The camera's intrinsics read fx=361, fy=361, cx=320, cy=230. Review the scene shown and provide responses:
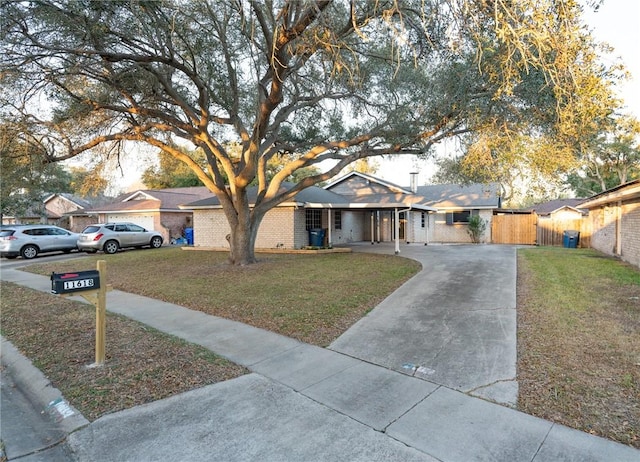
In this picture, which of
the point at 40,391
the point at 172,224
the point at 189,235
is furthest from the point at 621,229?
the point at 172,224

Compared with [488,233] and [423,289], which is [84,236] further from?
[488,233]

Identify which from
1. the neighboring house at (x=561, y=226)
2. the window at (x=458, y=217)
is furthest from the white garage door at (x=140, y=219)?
the neighboring house at (x=561, y=226)

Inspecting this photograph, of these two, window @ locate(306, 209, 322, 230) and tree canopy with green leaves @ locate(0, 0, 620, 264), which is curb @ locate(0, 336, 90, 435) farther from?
window @ locate(306, 209, 322, 230)

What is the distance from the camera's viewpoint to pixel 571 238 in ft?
61.9

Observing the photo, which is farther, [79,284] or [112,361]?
[112,361]

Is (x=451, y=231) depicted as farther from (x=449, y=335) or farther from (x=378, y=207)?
(x=449, y=335)

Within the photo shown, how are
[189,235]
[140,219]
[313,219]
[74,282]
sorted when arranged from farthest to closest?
[140,219]
[189,235]
[313,219]
[74,282]

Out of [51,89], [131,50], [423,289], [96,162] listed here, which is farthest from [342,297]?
[96,162]

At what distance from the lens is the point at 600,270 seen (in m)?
10.6

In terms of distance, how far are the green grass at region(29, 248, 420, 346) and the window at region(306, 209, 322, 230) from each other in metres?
4.96

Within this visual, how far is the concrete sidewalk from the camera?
2.81 metres

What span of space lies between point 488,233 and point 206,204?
53.6ft

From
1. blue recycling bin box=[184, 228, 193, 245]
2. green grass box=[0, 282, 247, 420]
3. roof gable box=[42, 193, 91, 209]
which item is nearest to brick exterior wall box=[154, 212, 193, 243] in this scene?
blue recycling bin box=[184, 228, 193, 245]

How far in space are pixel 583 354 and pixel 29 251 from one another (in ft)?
67.8
